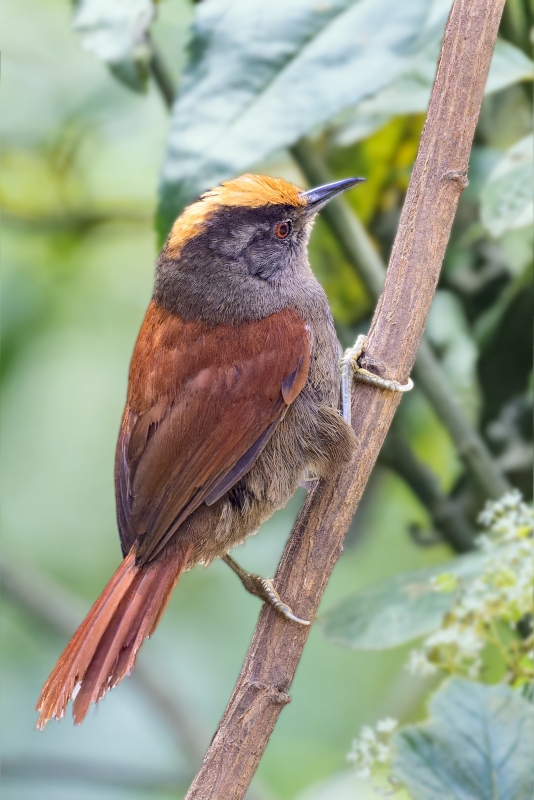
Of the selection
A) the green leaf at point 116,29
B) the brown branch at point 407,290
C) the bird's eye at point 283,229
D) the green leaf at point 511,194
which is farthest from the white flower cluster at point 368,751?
the green leaf at point 116,29

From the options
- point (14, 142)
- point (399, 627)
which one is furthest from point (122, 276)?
point (399, 627)

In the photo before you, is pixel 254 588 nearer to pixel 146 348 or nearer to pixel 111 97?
pixel 146 348

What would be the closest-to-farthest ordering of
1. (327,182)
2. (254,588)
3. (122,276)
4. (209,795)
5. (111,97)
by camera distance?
(209,795) < (254,588) < (327,182) < (111,97) < (122,276)

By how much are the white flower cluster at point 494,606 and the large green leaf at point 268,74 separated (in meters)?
1.13

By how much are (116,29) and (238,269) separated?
0.75 meters

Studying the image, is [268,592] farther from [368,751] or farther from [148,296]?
[148,296]

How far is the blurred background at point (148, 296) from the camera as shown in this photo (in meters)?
2.56

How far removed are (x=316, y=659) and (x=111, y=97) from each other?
2721 millimetres

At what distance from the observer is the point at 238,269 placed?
2.66 m

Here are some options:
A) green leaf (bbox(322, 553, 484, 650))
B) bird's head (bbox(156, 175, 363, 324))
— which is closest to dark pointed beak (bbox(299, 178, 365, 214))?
bird's head (bbox(156, 175, 363, 324))

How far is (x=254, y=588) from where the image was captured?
2.27m

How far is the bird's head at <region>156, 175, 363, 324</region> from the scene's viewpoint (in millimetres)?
2613

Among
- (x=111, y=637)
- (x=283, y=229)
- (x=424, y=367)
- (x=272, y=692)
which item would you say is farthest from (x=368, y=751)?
(x=283, y=229)

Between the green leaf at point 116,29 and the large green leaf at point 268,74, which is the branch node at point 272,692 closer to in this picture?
the large green leaf at point 268,74
